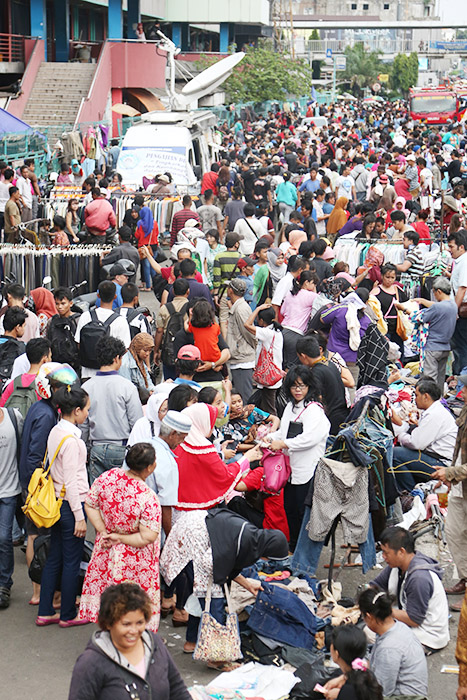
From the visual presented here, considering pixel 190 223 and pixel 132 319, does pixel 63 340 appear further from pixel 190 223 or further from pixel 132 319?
pixel 190 223

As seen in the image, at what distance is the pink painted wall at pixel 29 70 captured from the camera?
3138 cm

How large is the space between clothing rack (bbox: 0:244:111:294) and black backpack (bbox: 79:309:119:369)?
3385 millimetres

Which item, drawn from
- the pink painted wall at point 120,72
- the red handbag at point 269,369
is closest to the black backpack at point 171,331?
the red handbag at point 269,369

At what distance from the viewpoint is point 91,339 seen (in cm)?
898

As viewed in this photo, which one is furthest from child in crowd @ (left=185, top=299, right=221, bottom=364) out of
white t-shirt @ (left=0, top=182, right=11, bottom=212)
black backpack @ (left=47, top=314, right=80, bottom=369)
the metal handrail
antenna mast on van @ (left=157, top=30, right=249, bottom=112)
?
the metal handrail

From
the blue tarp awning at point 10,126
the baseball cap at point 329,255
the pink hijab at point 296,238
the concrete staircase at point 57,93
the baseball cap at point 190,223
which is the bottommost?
the baseball cap at point 329,255

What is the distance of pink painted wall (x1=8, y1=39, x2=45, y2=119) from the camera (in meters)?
31.4

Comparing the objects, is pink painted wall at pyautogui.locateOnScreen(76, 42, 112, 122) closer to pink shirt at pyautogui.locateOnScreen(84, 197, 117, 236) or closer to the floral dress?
pink shirt at pyautogui.locateOnScreen(84, 197, 117, 236)

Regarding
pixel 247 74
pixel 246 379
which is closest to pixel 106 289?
pixel 246 379

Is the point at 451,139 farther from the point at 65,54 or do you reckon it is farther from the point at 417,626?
the point at 417,626

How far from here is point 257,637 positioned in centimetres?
644

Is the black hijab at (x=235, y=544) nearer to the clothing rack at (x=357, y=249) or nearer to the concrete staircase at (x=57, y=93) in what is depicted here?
the clothing rack at (x=357, y=249)

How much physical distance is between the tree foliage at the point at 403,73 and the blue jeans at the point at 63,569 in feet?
269

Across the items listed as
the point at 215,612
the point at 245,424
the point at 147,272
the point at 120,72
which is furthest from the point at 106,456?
the point at 120,72
